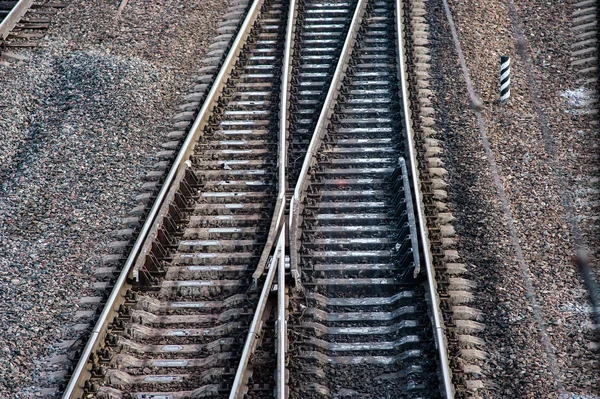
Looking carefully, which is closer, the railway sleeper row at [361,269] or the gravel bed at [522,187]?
the railway sleeper row at [361,269]

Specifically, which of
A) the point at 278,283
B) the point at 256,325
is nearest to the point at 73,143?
the point at 278,283

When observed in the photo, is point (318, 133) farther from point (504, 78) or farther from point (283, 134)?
point (504, 78)

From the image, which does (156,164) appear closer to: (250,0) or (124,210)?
(124,210)

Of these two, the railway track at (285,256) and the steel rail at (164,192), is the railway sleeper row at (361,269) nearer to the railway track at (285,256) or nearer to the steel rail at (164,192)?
the railway track at (285,256)

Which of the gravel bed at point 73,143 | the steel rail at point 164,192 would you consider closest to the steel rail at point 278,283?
the steel rail at point 164,192

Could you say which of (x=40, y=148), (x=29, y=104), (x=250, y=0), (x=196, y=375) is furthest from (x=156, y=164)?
(x=250, y=0)
